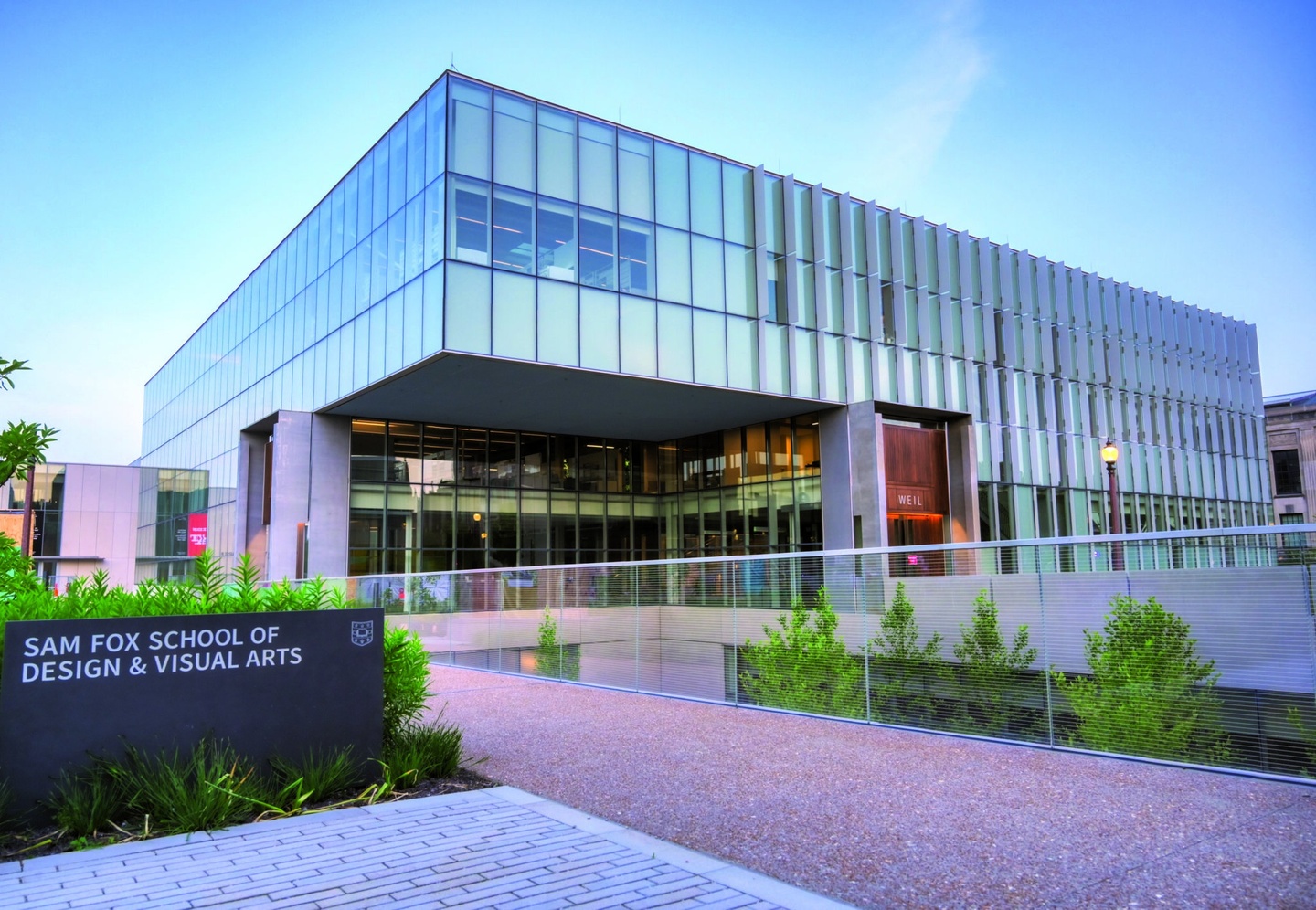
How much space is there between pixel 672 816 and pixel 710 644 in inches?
258

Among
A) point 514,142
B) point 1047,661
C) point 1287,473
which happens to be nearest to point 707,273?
point 514,142

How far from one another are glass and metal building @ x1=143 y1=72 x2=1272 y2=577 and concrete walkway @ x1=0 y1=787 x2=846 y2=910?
18698 mm

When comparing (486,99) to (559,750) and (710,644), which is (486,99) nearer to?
(710,644)

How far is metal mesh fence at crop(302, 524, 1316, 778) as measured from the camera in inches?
311

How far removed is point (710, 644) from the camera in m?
13.3

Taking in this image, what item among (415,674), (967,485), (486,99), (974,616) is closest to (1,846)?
(415,674)

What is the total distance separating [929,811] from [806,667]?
5009mm

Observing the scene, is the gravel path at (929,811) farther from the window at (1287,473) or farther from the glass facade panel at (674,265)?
the window at (1287,473)

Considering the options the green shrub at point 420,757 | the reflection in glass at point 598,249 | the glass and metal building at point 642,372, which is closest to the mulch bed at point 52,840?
the green shrub at point 420,757

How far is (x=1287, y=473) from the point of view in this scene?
234 feet

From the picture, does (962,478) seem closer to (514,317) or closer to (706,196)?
(706,196)

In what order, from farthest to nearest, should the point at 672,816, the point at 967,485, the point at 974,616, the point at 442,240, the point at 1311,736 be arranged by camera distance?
the point at 967,485, the point at 442,240, the point at 974,616, the point at 1311,736, the point at 672,816

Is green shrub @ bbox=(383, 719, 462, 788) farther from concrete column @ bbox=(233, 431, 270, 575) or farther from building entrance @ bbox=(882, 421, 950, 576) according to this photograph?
concrete column @ bbox=(233, 431, 270, 575)

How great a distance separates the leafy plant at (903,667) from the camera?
1045 centimetres
